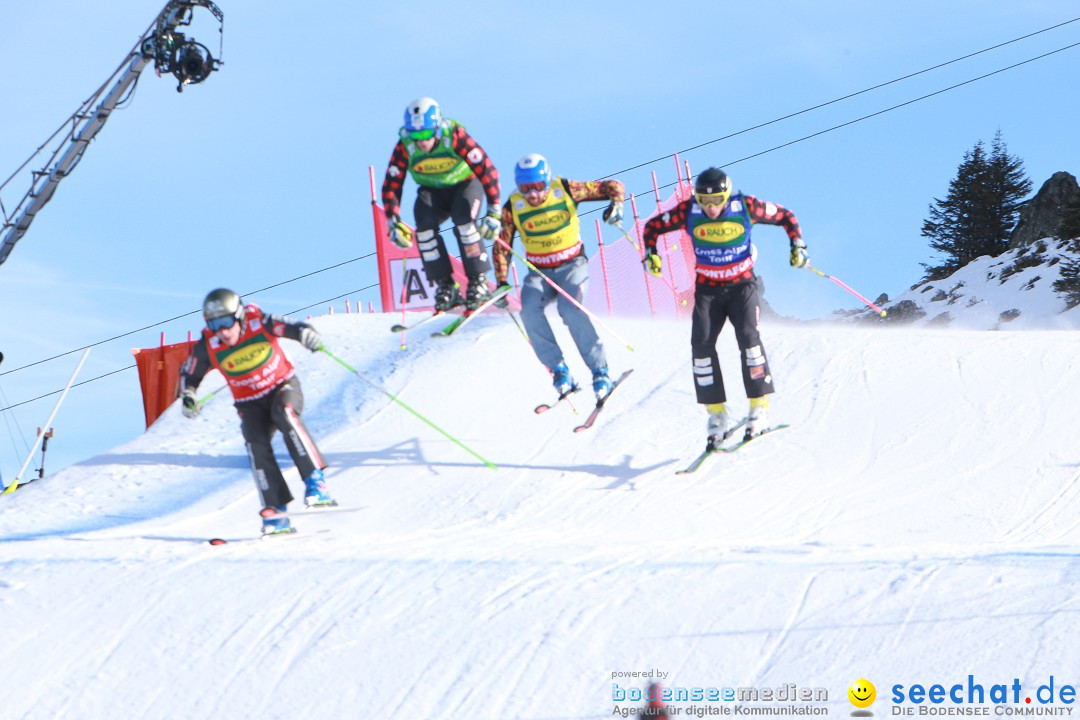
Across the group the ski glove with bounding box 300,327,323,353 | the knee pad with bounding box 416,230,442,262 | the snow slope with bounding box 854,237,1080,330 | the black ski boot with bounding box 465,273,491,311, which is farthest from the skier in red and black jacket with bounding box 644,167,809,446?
the snow slope with bounding box 854,237,1080,330

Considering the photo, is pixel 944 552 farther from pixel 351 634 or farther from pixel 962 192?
pixel 962 192

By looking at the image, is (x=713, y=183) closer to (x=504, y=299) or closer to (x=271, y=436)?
(x=504, y=299)

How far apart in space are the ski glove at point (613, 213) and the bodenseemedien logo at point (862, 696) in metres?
5.27

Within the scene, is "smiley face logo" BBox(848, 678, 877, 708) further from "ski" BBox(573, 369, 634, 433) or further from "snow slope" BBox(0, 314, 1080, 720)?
"ski" BBox(573, 369, 634, 433)

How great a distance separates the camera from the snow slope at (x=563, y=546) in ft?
18.5

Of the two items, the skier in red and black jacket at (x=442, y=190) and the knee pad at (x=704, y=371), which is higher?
the skier in red and black jacket at (x=442, y=190)

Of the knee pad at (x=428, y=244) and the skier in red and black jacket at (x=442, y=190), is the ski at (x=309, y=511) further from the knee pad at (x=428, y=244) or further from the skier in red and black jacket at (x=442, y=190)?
the knee pad at (x=428, y=244)

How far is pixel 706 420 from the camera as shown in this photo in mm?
10836

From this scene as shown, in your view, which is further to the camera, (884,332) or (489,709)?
(884,332)

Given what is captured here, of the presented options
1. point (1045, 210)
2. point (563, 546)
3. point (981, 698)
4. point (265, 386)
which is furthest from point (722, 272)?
point (1045, 210)

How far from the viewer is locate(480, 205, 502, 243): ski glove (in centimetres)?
996

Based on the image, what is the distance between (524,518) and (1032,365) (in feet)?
16.7

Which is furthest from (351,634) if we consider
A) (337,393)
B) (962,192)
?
(962,192)

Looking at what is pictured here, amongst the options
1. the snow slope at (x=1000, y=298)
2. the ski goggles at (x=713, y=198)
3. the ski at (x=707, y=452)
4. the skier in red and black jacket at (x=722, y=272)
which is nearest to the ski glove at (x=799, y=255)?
the skier in red and black jacket at (x=722, y=272)
